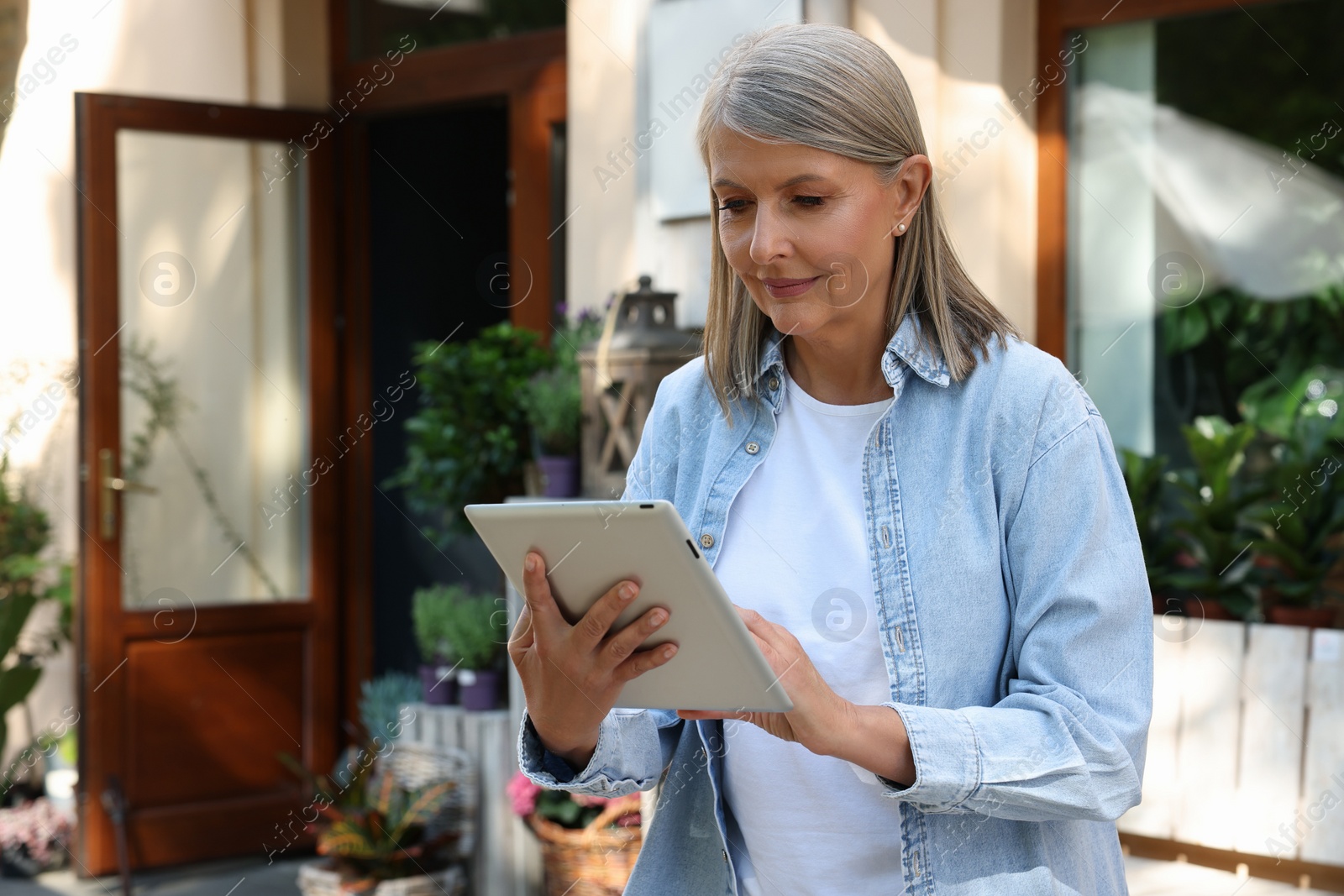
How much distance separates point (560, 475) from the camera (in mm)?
3602

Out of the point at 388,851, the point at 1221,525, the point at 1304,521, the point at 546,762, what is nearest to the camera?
the point at 546,762

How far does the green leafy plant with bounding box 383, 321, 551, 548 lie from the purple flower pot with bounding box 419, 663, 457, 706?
1.54ft

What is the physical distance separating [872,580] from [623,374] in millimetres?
2105

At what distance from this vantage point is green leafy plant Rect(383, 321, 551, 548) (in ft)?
12.4

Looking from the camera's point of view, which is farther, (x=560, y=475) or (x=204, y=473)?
(x=204, y=473)

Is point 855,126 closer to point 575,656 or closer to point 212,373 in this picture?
point 575,656

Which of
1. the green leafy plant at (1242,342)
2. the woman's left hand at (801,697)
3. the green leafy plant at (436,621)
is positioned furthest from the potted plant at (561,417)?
the woman's left hand at (801,697)

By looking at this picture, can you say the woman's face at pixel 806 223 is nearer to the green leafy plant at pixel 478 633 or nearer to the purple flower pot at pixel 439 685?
the green leafy plant at pixel 478 633

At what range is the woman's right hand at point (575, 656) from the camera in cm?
118

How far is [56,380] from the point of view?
A: 17.2 feet

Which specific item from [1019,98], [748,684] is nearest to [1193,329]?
[1019,98]

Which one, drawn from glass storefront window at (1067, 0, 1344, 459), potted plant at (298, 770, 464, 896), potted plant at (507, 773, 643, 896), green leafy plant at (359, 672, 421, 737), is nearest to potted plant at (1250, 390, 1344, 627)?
glass storefront window at (1067, 0, 1344, 459)

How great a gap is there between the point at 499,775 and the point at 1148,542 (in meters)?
1.91

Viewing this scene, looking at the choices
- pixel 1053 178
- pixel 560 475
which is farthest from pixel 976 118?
pixel 560 475
